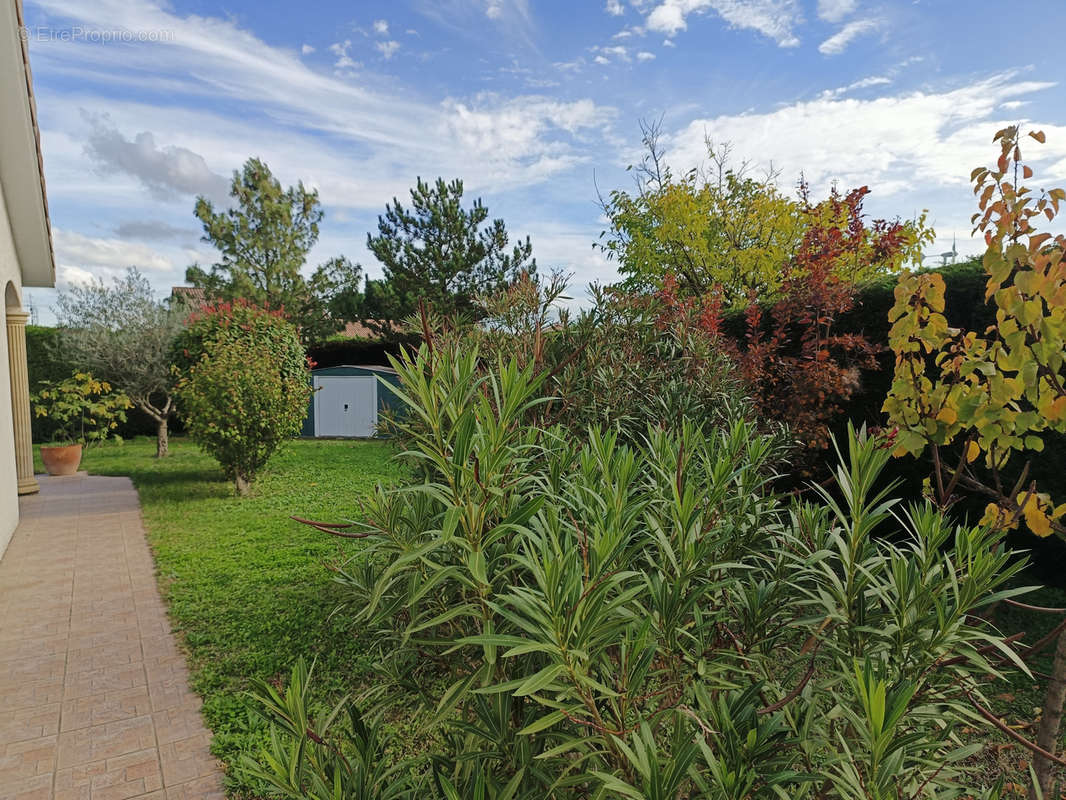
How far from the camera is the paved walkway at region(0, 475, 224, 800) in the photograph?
319cm

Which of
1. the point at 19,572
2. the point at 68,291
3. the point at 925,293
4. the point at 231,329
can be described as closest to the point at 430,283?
the point at 68,291

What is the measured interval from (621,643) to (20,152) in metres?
10.4

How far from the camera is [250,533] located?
8.13 metres

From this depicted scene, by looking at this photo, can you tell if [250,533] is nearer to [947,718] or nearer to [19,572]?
[19,572]

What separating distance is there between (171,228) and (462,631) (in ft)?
101

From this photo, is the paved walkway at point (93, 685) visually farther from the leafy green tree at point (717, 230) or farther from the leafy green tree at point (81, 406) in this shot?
the leafy green tree at point (717, 230)

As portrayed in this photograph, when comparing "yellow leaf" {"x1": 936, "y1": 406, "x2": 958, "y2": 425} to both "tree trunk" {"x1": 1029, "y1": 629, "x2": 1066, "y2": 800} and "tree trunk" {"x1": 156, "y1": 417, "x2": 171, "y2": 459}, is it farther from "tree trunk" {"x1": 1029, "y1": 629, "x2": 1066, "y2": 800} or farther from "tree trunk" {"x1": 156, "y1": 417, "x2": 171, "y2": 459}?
"tree trunk" {"x1": 156, "y1": 417, "x2": 171, "y2": 459}

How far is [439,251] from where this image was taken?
2380cm

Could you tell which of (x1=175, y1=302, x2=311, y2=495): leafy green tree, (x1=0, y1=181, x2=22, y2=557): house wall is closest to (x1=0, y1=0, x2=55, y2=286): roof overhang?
(x1=0, y1=181, x2=22, y2=557): house wall

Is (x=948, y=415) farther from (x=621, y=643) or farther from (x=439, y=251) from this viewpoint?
(x=439, y=251)

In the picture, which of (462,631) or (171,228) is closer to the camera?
(462,631)

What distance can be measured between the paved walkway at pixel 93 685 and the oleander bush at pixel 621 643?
7.51 ft

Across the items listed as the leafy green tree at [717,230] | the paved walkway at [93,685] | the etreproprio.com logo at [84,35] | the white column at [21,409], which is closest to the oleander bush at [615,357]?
the paved walkway at [93,685]

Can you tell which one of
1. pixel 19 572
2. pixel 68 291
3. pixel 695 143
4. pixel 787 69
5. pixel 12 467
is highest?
pixel 695 143
